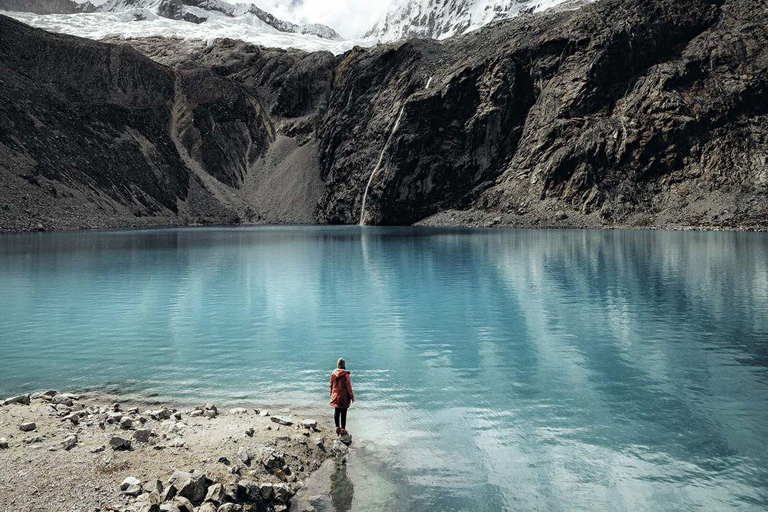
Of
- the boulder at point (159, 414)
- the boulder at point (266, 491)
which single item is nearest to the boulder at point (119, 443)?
the boulder at point (159, 414)

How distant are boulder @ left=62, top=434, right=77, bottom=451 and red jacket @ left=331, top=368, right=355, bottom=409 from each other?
487 centimetres

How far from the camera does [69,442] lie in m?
9.60

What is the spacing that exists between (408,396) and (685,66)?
10717 cm

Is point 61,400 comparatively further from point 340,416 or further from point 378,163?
point 378,163

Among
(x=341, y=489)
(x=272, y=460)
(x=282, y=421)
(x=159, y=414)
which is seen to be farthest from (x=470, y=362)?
(x=159, y=414)

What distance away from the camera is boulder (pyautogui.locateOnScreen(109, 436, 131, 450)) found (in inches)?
376

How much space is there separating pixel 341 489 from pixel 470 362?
8778 millimetres

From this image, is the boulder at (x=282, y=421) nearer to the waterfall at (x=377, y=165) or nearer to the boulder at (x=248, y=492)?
the boulder at (x=248, y=492)

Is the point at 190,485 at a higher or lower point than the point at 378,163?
lower

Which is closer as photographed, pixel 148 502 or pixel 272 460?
pixel 148 502

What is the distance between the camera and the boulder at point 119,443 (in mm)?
9555

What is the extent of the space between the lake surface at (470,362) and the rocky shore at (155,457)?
4.15ft

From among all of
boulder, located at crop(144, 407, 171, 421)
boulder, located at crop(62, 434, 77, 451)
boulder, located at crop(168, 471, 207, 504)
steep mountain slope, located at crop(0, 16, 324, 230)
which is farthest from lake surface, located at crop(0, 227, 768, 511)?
steep mountain slope, located at crop(0, 16, 324, 230)

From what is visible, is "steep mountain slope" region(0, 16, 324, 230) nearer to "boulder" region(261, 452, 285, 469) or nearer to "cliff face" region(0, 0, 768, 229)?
"cliff face" region(0, 0, 768, 229)
